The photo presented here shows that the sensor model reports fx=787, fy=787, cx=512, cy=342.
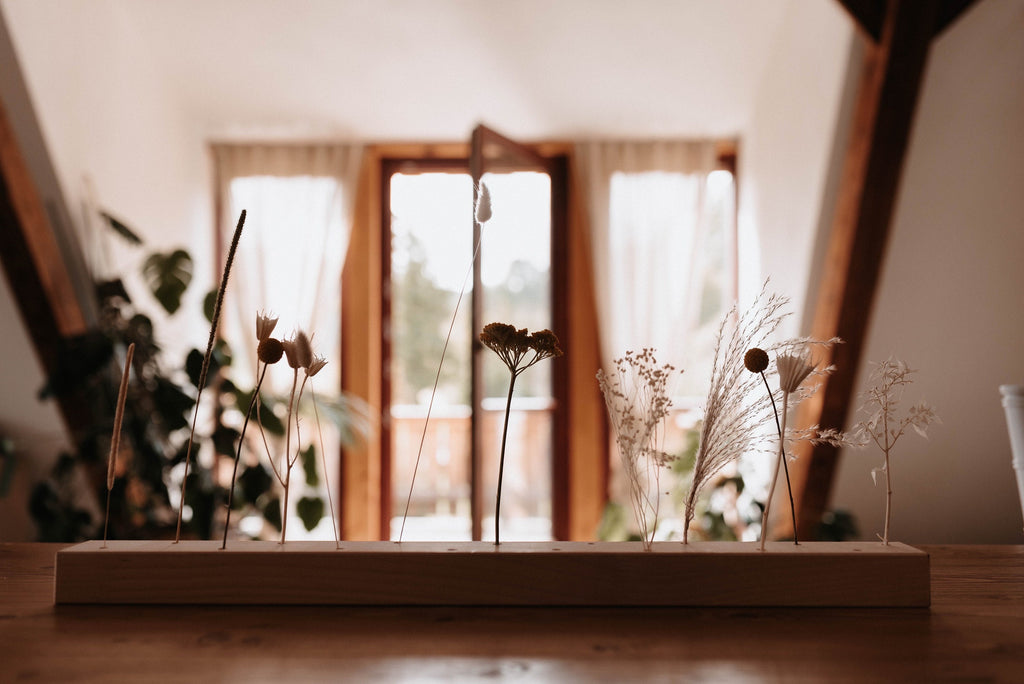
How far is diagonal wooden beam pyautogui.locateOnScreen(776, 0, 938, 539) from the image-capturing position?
2229mm

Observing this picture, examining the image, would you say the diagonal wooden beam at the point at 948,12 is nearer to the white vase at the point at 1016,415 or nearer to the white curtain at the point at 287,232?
the white vase at the point at 1016,415

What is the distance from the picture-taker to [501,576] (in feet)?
3.23

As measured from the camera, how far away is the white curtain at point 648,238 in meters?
4.08

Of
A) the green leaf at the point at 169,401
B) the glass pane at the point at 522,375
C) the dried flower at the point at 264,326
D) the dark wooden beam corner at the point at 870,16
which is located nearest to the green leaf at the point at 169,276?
the green leaf at the point at 169,401

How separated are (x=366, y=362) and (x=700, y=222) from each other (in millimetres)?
1925

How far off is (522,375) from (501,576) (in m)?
3.01

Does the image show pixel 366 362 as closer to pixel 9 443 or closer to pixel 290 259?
pixel 290 259

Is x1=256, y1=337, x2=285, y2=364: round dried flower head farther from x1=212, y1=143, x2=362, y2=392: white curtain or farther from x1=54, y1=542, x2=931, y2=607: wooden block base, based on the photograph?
x1=212, y1=143, x2=362, y2=392: white curtain

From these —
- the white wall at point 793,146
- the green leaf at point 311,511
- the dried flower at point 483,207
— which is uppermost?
the white wall at point 793,146

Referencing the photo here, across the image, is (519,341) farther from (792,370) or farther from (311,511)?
(311,511)

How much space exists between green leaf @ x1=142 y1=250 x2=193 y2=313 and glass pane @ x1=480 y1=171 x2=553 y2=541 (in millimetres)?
1307

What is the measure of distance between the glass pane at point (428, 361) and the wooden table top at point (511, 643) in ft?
10.9

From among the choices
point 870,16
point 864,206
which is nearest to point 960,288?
point 864,206

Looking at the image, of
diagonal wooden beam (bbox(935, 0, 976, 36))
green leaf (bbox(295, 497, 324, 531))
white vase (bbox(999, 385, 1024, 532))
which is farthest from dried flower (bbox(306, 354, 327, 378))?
green leaf (bbox(295, 497, 324, 531))
